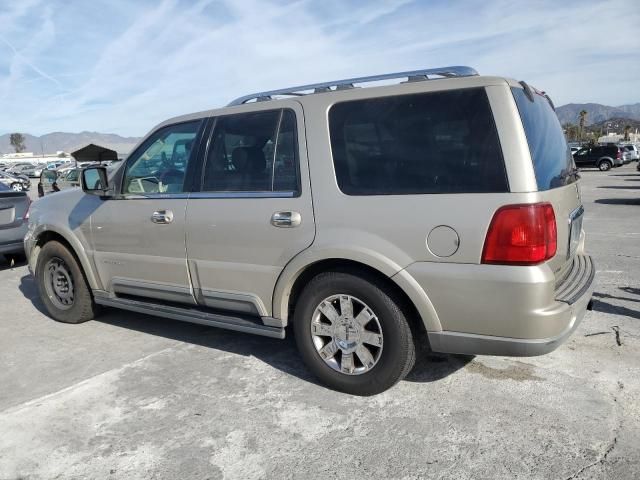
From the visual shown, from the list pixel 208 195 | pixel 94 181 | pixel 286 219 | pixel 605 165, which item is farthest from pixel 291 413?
pixel 605 165

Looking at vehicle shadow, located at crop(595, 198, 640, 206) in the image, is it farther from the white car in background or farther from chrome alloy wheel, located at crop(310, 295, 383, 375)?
the white car in background

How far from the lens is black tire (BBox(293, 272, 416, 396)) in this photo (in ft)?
Result: 10.5

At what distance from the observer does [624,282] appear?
19.1 ft

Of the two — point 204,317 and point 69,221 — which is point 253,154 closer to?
point 204,317

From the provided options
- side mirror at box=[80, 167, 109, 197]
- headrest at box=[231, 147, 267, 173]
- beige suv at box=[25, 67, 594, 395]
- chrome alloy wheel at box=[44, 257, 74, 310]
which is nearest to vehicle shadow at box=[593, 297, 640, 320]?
beige suv at box=[25, 67, 594, 395]

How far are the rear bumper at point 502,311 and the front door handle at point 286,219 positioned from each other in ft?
2.80

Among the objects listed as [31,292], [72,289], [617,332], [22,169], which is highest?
[22,169]

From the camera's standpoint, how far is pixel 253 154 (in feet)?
12.4

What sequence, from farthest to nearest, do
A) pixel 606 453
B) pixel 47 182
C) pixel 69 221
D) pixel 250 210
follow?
pixel 47 182 → pixel 69 221 → pixel 250 210 → pixel 606 453

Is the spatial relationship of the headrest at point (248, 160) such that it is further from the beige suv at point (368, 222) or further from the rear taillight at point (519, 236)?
the rear taillight at point (519, 236)

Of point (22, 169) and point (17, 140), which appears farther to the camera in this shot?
point (17, 140)

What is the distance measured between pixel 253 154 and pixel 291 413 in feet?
5.83

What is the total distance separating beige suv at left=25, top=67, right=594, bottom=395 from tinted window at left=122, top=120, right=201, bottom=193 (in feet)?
0.04

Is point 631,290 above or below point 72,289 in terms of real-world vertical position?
below
